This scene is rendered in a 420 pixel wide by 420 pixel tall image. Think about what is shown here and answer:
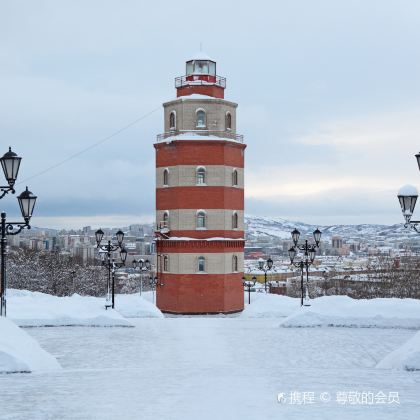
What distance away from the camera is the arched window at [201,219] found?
38000 mm

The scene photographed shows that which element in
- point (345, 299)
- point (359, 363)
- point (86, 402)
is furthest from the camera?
point (345, 299)

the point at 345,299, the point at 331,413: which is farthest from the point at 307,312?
the point at 331,413

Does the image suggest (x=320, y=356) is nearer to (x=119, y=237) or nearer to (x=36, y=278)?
(x=119, y=237)

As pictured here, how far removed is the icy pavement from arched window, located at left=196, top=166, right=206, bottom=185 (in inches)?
798

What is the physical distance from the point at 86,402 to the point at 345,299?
1568 centimetres

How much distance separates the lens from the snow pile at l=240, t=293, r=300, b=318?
37.0 m

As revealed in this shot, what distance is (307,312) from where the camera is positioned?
71.0ft

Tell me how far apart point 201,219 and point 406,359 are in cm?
2669

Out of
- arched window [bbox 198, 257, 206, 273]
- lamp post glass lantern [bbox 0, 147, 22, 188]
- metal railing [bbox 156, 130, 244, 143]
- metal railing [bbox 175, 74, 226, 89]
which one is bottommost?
arched window [bbox 198, 257, 206, 273]

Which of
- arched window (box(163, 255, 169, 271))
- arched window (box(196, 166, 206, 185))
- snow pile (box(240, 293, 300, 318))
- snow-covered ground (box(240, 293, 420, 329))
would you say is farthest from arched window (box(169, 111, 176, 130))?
snow-covered ground (box(240, 293, 420, 329))

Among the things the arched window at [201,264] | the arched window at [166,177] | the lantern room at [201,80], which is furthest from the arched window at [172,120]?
the arched window at [201,264]

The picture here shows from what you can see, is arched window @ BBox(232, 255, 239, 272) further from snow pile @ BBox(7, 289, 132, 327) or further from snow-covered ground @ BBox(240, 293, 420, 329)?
snow pile @ BBox(7, 289, 132, 327)

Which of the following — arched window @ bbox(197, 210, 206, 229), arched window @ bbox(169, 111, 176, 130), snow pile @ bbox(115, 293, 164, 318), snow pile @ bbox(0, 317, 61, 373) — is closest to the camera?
snow pile @ bbox(0, 317, 61, 373)

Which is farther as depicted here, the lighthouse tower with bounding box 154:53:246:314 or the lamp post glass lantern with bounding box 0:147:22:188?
the lighthouse tower with bounding box 154:53:246:314
